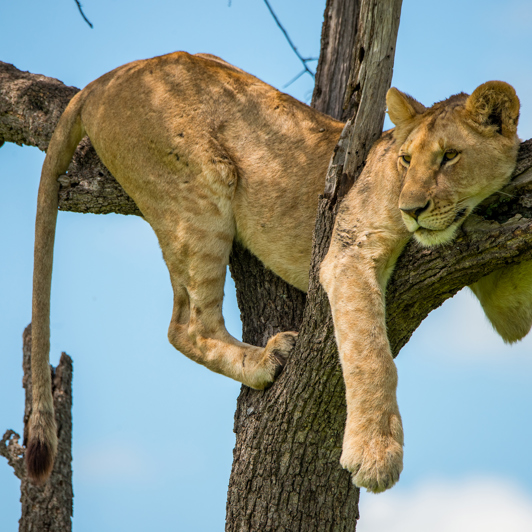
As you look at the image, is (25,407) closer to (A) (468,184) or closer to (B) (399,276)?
(B) (399,276)

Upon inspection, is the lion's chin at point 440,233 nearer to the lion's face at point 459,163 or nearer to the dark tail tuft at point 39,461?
the lion's face at point 459,163

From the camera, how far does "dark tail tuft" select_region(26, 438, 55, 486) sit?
146 inches

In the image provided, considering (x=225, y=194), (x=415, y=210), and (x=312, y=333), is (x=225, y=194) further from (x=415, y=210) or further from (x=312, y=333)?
(x=415, y=210)

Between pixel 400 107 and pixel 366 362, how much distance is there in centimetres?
122

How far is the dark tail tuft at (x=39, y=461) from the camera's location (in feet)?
12.2

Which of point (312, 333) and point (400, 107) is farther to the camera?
point (312, 333)

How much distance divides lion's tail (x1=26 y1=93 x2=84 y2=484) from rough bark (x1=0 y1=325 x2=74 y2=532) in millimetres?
1164

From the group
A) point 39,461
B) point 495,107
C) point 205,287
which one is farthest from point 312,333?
point 39,461

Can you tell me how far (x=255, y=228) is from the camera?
12.9 feet

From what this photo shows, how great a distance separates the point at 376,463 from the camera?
8.80 feet

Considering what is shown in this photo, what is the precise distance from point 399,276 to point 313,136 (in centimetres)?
127

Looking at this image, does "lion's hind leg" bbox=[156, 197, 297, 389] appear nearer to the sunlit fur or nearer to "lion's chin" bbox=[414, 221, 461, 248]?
the sunlit fur

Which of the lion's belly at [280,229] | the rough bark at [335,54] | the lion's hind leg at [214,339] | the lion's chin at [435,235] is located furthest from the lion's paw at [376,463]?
the rough bark at [335,54]

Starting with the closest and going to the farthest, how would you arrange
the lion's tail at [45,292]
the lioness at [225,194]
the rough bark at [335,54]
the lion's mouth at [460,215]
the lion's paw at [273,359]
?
the lion's mouth at [460,215] < the lioness at [225,194] < the lion's paw at [273,359] < the lion's tail at [45,292] < the rough bark at [335,54]
